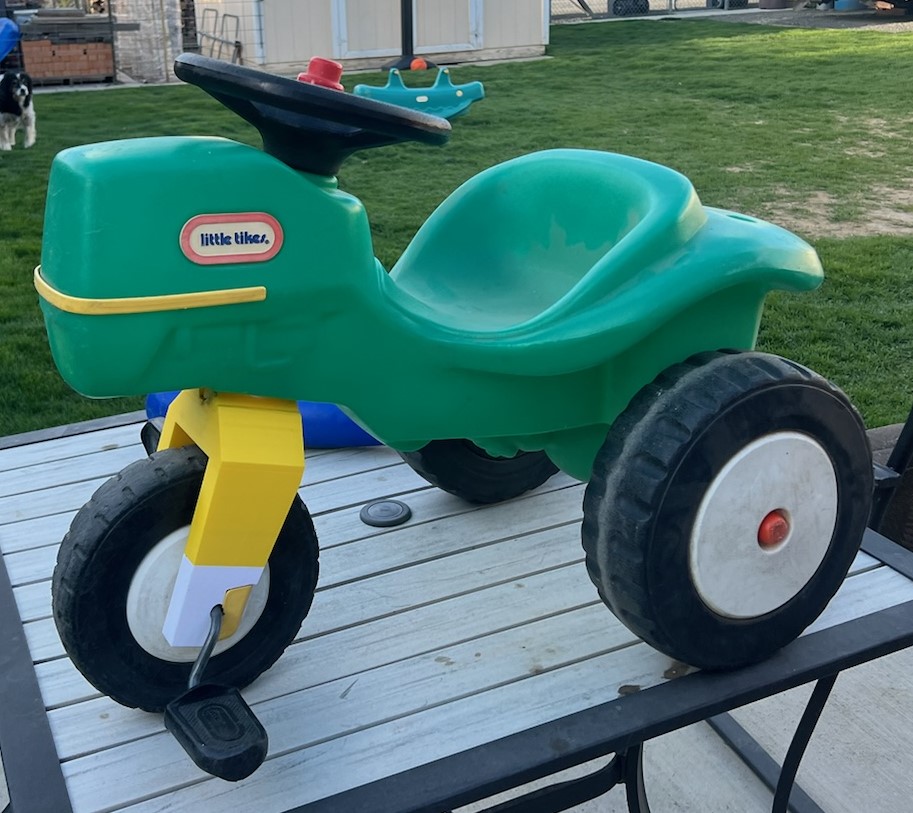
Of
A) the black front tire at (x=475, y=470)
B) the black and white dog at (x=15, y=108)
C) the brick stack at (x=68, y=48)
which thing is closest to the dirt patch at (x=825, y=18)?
the brick stack at (x=68, y=48)

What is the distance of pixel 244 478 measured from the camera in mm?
895

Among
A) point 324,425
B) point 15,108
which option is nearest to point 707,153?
point 15,108

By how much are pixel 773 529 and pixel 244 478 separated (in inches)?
20.3

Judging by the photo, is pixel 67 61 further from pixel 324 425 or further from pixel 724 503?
pixel 724 503

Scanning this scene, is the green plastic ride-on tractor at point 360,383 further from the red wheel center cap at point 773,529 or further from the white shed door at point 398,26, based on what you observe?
the white shed door at point 398,26

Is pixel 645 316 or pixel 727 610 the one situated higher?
pixel 645 316

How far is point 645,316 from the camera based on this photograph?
994 mm

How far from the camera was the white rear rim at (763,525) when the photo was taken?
0.99m

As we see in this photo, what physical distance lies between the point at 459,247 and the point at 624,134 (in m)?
4.28

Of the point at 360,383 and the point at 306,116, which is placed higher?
the point at 306,116

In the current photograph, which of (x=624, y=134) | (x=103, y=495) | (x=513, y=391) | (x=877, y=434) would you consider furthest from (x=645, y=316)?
(x=624, y=134)

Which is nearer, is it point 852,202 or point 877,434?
point 877,434

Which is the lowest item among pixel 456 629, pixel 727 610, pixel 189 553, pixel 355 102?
pixel 456 629

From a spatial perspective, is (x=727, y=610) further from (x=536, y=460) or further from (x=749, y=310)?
(x=536, y=460)
